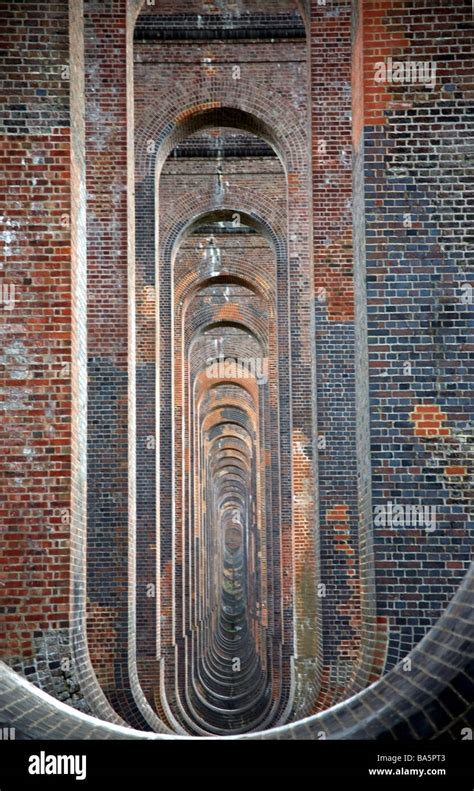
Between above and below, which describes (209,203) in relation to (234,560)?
below

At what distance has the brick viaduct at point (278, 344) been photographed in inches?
318

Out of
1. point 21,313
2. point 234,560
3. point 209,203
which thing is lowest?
Result: point 21,313

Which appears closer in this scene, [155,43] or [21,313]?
[21,313]

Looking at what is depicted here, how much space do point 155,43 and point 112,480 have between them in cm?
984

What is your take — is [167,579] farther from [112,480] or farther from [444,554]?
[444,554]

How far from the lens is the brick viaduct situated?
8.07m

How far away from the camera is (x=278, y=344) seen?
22391mm

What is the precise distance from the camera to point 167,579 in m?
20.6

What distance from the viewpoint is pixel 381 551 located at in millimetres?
8141

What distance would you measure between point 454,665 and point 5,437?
13.4 feet

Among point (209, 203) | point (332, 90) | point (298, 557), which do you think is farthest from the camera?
point (209, 203)

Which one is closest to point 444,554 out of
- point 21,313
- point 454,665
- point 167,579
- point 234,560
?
point 454,665
